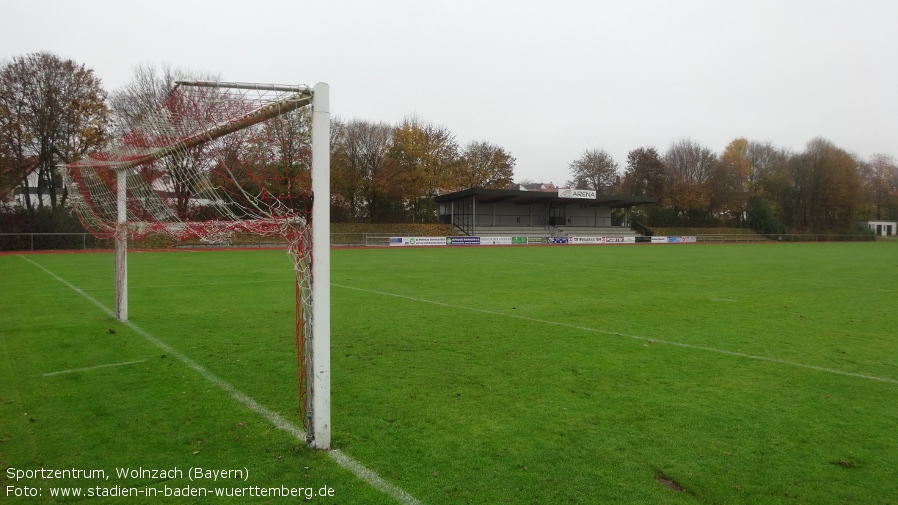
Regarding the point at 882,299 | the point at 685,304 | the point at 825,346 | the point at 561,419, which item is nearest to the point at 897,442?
the point at 561,419

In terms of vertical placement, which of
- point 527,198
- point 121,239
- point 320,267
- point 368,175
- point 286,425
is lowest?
point 286,425

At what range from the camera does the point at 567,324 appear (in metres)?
9.13

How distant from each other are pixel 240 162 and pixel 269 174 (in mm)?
475

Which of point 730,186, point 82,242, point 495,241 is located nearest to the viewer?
point 82,242

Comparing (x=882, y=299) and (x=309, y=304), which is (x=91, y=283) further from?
(x=882, y=299)

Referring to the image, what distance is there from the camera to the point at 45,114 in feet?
109

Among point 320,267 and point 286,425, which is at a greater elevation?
point 320,267

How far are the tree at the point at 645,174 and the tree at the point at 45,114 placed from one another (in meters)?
57.6

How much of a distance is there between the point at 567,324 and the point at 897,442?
506 centimetres

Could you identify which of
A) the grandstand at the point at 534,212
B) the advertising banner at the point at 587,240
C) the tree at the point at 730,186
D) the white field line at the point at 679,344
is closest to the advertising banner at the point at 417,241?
the grandstand at the point at 534,212

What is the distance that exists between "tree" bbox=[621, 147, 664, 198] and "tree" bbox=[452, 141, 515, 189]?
1831 centimetres

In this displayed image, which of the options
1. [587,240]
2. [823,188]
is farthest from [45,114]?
[823,188]

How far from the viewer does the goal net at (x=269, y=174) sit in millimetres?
4043

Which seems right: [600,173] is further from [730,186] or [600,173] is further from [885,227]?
[885,227]
